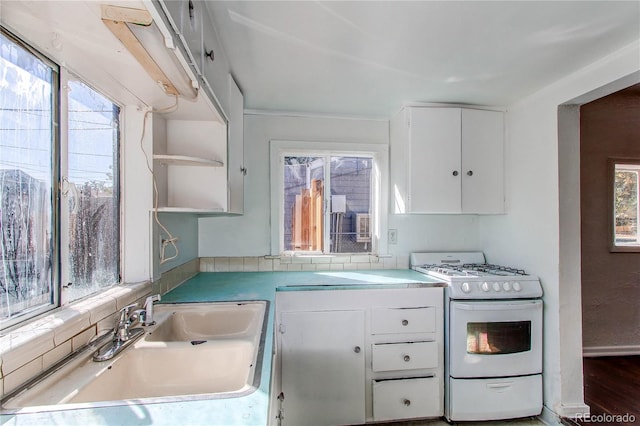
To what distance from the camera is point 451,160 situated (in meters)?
2.23

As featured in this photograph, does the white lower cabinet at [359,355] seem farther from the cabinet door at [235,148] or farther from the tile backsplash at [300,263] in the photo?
the cabinet door at [235,148]

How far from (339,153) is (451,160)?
904 millimetres

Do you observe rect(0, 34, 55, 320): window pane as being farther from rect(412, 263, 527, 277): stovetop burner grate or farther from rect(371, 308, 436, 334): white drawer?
rect(412, 263, 527, 277): stovetop burner grate

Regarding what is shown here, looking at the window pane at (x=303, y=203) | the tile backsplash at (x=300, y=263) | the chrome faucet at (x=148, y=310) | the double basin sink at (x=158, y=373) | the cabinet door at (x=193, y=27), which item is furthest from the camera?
the window pane at (x=303, y=203)

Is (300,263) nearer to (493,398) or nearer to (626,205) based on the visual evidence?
(493,398)

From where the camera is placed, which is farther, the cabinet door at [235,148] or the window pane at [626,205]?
the window pane at [626,205]

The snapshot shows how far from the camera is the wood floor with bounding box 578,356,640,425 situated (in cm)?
191

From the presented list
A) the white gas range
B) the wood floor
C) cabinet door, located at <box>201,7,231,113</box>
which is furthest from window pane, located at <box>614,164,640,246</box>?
cabinet door, located at <box>201,7,231,113</box>

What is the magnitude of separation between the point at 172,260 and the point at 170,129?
780mm

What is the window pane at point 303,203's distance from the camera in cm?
249

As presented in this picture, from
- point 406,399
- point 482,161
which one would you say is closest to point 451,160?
point 482,161

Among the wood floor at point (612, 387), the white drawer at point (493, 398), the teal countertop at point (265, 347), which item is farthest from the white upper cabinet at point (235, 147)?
the wood floor at point (612, 387)

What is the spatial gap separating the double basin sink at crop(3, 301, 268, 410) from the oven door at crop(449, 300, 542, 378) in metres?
1.34

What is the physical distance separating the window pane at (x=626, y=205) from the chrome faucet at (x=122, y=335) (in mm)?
3681
